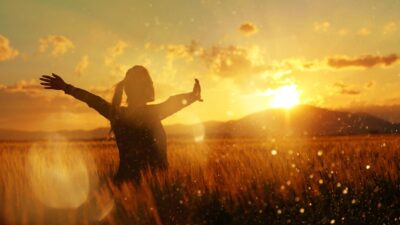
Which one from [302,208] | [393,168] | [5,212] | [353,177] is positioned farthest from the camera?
[393,168]

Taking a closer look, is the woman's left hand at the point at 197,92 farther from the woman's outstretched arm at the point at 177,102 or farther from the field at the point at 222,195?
the field at the point at 222,195

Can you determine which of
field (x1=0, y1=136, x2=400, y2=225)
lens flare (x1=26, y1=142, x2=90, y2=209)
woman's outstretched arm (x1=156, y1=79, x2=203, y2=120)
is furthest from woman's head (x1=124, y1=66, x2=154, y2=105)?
lens flare (x1=26, y1=142, x2=90, y2=209)

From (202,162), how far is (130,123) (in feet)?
4.08

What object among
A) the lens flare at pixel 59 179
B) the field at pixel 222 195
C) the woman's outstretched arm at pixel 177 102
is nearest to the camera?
the field at pixel 222 195

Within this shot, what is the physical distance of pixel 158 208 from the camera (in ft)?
17.3

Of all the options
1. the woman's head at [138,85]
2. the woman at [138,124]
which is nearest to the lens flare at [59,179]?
the woman at [138,124]

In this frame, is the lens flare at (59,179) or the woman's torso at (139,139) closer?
the lens flare at (59,179)

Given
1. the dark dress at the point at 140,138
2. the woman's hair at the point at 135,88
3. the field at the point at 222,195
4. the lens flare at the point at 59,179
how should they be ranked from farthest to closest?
1. the dark dress at the point at 140,138
2. the woman's hair at the point at 135,88
3. the lens flare at the point at 59,179
4. the field at the point at 222,195

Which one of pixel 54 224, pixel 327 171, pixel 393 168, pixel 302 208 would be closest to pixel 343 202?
pixel 302 208

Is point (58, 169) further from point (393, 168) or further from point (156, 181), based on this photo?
point (393, 168)

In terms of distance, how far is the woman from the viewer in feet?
21.5

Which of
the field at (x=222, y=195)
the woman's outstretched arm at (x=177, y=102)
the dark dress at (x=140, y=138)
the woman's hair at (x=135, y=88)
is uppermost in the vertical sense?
the woman's hair at (x=135, y=88)

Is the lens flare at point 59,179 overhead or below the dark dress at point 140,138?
below

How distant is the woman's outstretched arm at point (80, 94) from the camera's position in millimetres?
6871
